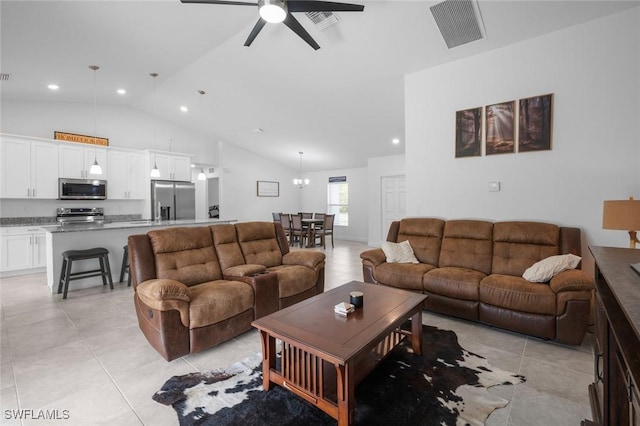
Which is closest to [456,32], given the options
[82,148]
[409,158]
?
[409,158]

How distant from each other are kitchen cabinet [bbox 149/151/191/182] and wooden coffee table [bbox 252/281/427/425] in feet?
19.2

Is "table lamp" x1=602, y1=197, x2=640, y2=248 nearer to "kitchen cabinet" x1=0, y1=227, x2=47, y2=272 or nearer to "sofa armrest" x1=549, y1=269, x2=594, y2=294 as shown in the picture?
"sofa armrest" x1=549, y1=269, x2=594, y2=294

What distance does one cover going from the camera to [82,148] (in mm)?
5586

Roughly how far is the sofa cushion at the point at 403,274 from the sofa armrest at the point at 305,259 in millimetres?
703

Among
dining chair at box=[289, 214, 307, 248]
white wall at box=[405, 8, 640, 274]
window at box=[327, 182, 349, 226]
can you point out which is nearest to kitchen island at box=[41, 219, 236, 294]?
dining chair at box=[289, 214, 307, 248]

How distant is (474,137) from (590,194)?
1.32 meters

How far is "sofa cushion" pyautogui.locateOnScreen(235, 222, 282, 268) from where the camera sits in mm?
3369

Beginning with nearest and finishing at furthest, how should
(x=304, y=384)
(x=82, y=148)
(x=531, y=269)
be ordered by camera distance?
(x=304, y=384) < (x=531, y=269) < (x=82, y=148)

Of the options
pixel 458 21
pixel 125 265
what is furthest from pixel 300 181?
pixel 458 21

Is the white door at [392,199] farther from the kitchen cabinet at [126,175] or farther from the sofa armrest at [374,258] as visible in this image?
the kitchen cabinet at [126,175]

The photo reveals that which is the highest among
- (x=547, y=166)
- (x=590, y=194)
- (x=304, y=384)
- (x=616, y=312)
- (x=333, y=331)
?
(x=547, y=166)

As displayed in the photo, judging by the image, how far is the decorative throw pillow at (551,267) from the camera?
2.61 meters

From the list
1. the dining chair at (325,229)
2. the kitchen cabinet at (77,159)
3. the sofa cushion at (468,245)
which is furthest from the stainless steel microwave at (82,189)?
the sofa cushion at (468,245)

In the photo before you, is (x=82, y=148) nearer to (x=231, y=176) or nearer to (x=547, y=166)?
(x=231, y=176)
